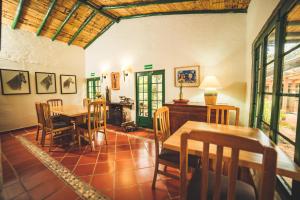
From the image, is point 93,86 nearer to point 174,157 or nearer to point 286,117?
point 174,157

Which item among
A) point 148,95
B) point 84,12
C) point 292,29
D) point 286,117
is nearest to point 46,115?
point 148,95

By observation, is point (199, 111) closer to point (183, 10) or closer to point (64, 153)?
point (183, 10)

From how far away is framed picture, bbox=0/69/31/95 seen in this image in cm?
433

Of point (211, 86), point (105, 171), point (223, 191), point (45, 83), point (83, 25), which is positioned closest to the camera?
point (223, 191)

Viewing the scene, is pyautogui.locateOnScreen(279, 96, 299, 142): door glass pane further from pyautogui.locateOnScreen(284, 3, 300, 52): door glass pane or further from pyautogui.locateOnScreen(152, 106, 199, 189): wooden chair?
pyautogui.locateOnScreen(152, 106, 199, 189): wooden chair

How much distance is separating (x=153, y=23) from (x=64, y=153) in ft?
13.6

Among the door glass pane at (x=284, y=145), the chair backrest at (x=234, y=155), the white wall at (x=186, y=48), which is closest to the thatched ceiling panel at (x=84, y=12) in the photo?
the white wall at (x=186, y=48)

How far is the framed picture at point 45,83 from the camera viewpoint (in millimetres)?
5020

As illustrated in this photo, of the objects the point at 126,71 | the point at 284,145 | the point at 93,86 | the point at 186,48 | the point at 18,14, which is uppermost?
the point at 18,14

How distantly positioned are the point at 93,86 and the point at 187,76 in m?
4.33

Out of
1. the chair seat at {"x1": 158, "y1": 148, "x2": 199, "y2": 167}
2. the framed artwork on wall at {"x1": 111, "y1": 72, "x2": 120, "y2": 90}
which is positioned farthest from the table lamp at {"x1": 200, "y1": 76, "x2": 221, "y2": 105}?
the framed artwork on wall at {"x1": 111, "y1": 72, "x2": 120, "y2": 90}

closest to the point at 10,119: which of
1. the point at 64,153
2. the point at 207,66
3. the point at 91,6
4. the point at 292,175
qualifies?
the point at 64,153

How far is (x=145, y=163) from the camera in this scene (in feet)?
8.25

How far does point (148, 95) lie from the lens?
15.3 ft
